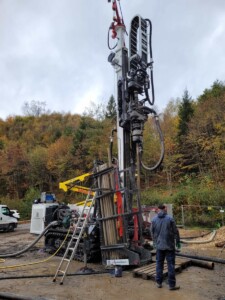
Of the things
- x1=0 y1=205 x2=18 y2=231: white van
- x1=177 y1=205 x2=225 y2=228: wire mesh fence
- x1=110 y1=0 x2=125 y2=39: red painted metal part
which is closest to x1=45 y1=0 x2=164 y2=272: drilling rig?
x1=110 y1=0 x2=125 y2=39: red painted metal part

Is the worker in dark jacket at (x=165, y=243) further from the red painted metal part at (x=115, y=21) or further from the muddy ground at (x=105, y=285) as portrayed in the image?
the red painted metal part at (x=115, y=21)

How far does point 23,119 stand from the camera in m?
62.5

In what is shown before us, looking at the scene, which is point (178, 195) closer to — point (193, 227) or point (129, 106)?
point (193, 227)

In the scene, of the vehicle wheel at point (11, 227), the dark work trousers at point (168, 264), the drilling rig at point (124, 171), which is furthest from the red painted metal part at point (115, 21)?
the vehicle wheel at point (11, 227)

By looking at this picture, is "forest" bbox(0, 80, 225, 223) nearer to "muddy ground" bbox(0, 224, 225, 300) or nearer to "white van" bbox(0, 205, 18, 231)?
"white van" bbox(0, 205, 18, 231)

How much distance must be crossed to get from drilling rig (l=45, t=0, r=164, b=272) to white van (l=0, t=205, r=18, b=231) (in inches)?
318

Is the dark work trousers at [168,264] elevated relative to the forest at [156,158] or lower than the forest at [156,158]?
lower

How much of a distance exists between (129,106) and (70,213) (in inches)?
161

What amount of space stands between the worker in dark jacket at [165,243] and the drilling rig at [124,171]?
125 centimetres

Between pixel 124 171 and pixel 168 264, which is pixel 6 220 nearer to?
pixel 124 171

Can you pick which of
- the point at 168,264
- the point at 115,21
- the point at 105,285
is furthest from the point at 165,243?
the point at 115,21

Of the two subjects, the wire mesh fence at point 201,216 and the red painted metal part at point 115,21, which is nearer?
the red painted metal part at point 115,21

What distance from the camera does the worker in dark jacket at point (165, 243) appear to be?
5.82m

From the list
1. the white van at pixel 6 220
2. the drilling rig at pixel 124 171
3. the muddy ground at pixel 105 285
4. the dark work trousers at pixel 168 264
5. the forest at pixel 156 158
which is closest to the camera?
the muddy ground at pixel 105 285
